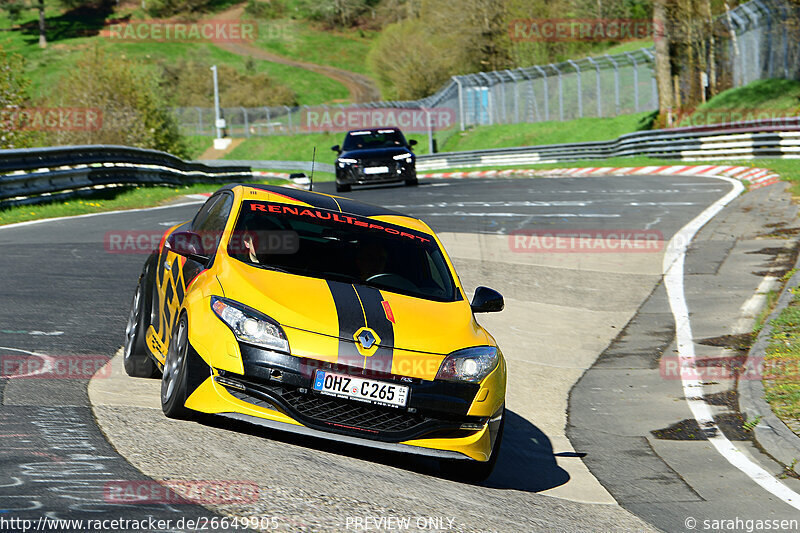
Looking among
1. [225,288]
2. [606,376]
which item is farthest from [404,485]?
[606,376]

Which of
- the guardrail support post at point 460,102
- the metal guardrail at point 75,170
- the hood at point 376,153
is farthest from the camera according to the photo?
the guardrail support post at point 460,102

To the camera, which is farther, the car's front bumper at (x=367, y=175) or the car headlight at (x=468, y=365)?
the car's front bumper at (x=367, y=175)

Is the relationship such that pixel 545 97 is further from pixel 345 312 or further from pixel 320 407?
pixel 320 407

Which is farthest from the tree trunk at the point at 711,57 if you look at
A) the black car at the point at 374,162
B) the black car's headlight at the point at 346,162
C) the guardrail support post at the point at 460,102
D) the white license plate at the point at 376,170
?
the black car's headlight at the point at 346,162

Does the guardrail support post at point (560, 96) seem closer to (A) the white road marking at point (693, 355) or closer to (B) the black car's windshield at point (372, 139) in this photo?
(B) the black car's windshield at point (372, 139)

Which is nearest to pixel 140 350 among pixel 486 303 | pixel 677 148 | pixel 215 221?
pixel 215 221

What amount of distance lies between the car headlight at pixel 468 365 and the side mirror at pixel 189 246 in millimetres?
1788

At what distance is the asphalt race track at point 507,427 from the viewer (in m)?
5.04

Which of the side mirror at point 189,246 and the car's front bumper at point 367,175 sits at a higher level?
the side mirror at point 189,246

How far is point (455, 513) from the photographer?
521 centimetres

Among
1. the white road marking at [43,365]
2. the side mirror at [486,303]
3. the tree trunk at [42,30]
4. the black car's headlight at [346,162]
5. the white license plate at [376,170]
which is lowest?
the white license plate at [376,170]

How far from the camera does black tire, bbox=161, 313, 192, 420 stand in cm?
595

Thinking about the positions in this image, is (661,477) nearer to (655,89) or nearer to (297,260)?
(297,260)

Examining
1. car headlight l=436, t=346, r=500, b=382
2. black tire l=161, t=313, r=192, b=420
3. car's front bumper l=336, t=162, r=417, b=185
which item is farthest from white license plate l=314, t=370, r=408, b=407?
car's front bumper l=336, t=162, r=417, b=185
